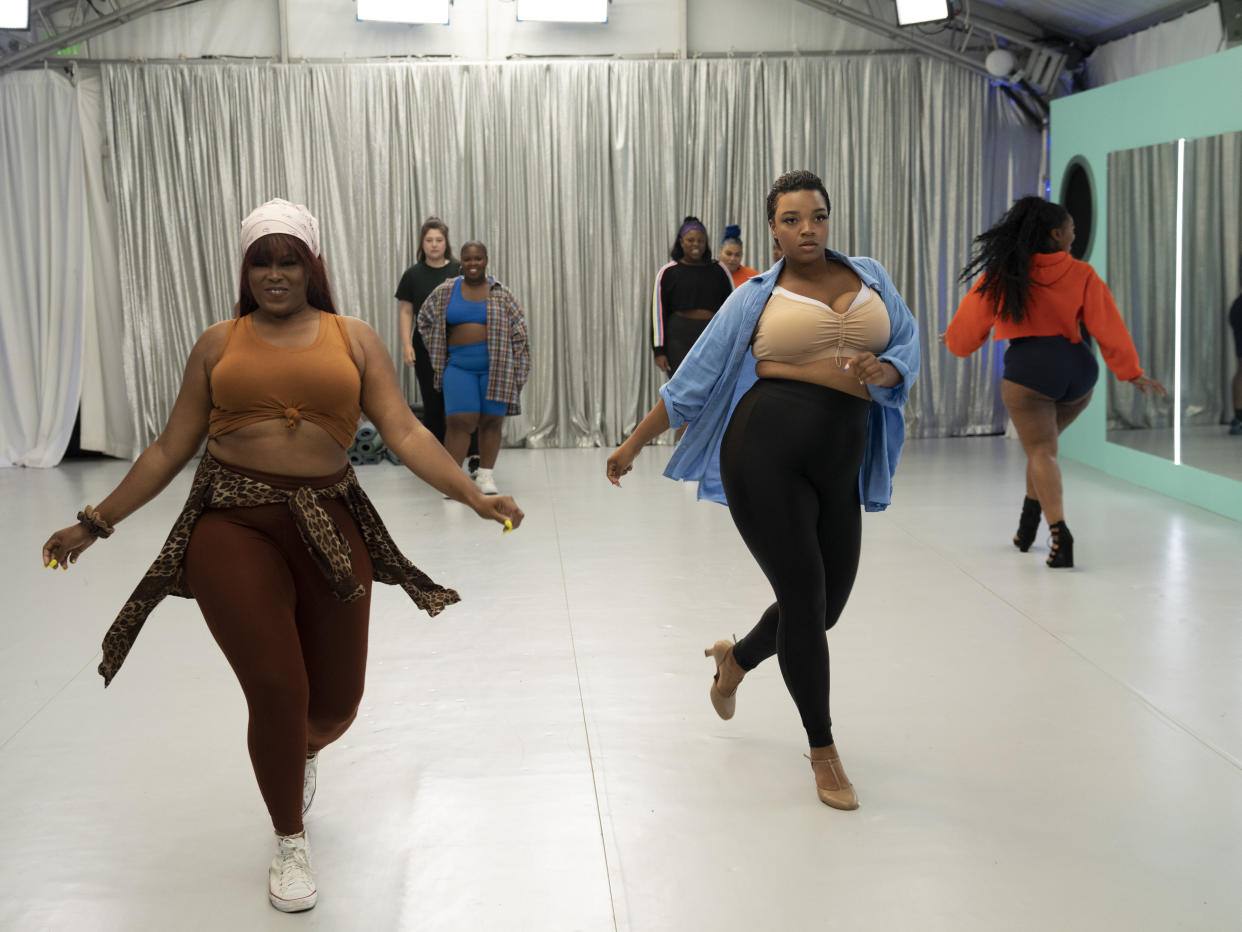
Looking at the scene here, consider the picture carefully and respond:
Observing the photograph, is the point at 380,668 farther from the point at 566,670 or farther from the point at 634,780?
the point at 634,780

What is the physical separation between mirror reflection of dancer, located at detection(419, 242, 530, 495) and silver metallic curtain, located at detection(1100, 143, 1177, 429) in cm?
337

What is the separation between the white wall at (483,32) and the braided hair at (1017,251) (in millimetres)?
4485

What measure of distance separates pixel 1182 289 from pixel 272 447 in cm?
548

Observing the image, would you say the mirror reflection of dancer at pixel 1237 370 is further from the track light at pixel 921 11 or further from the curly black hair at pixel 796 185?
the curly black hair at pixel 796 185

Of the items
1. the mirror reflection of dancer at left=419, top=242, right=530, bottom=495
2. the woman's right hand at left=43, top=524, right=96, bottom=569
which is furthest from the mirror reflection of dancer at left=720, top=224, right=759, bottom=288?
the woman's right hand at left=43, top=524, right=96, bottom=569

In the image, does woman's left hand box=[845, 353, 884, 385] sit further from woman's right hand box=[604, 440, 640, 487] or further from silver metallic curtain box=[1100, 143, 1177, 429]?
silver metallic curtain box=[1100, 143, 1177, 429]

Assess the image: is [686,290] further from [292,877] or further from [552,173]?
[292,877]

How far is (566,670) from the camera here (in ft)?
13.3

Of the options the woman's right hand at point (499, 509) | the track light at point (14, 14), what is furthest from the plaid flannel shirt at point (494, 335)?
the woman's right hand at point (499, 509)

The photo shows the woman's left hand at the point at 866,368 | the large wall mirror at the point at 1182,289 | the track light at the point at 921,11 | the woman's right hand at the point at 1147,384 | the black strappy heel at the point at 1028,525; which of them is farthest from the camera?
the track light at the point at 921,11

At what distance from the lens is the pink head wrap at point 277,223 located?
8.41 ft

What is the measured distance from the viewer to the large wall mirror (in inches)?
241

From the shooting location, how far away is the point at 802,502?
2.94 m

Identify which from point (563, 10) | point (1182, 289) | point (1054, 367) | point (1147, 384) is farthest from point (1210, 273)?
point (563, 10)
